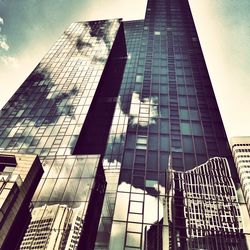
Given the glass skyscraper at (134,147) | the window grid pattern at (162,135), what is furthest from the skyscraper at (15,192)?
the window grid pattern at (162,135)

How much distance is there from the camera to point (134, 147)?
35.9 m

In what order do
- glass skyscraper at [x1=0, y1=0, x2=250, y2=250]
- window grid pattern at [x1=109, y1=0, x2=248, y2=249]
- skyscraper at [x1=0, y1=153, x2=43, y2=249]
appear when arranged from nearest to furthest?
skyscraper at [x1=0, y1=153, x2=43, y2=249] → window grid pattern at [x1=109, y1=0, x2=248, y2=249] → glass skyscraper at [x1=0, y1=0, x2=250, y2=250]

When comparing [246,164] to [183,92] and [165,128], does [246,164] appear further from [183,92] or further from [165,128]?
[165,128]

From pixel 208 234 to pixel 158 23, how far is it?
69.4 m

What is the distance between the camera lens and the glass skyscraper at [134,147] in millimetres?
26625

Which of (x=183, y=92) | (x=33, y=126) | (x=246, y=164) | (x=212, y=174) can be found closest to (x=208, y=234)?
(x=212, y=174)

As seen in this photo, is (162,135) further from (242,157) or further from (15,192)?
(242,157)

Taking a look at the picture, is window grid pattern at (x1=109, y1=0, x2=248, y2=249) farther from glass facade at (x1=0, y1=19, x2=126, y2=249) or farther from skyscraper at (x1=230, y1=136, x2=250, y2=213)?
skyscraper at (x1=230, y1=136, x2=250, y2=213)

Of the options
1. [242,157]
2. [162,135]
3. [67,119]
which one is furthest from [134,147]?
[242,157]

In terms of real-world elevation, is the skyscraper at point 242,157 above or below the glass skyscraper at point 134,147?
above

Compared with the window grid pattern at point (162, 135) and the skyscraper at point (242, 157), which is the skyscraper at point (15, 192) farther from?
the skyscraper at point (242, 157)

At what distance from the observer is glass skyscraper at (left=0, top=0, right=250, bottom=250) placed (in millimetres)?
26625

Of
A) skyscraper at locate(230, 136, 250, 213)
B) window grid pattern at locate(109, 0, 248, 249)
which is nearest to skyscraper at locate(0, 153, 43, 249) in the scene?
window grid pattern at locate(109, 0, 248, 249)

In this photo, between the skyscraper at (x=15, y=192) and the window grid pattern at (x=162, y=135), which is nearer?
the skyscraper at (x=15, y=192)
